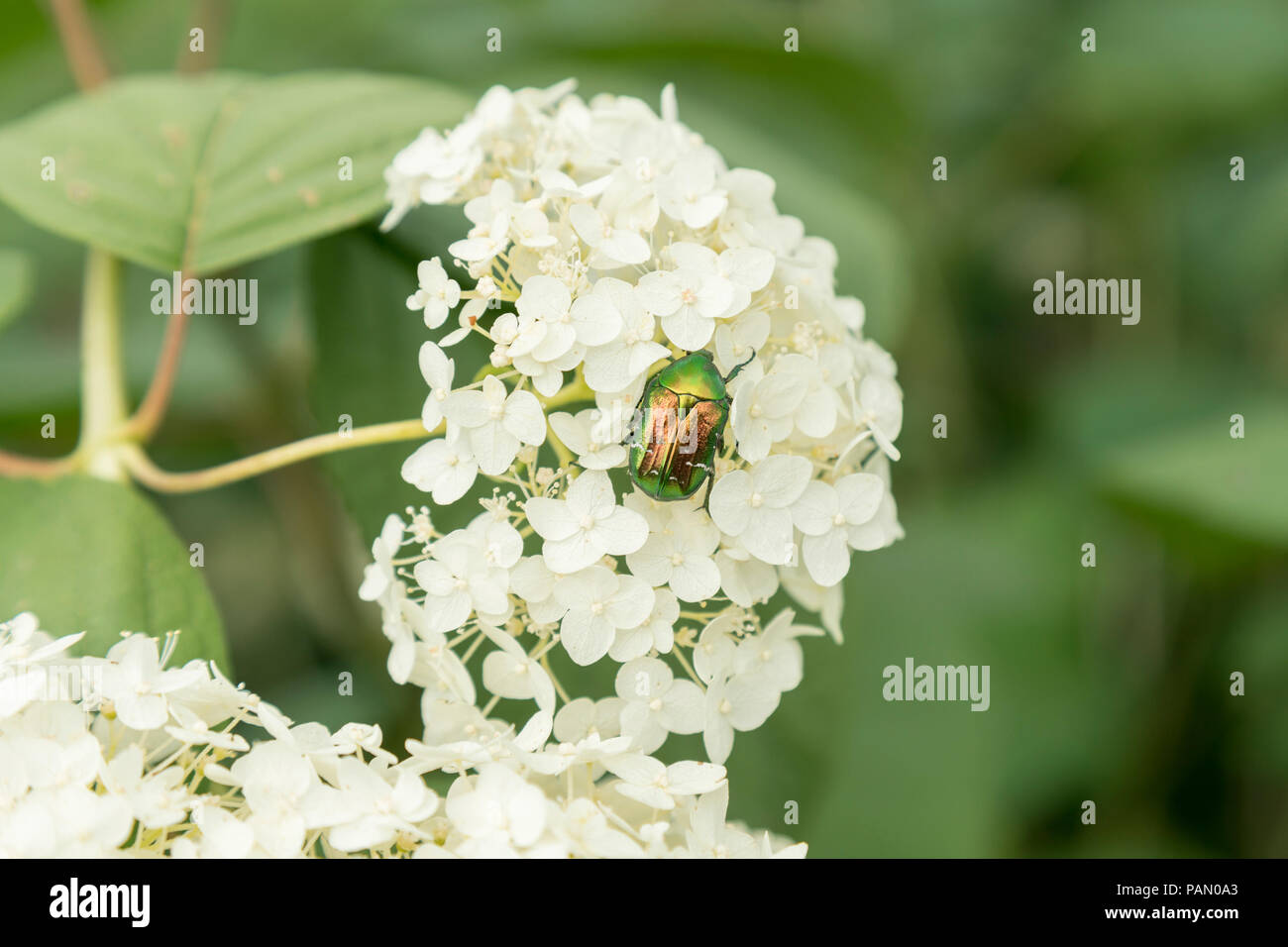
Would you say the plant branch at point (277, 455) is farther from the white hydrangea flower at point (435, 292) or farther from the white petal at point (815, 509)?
the white petal at point (815, 509)

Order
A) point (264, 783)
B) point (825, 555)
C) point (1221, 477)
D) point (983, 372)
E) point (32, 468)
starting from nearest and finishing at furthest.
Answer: point (264, 783) → point (825, 555) → point (32, 468) → point (1221, 477) → point (983, 372)

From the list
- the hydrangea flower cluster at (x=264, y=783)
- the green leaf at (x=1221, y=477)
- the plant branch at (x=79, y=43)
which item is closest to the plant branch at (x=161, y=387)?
the hydrangea flower cluster at (x=264, y=783)

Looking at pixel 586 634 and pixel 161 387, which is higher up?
pixel 161 387

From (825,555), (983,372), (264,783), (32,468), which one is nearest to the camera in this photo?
(264,783)

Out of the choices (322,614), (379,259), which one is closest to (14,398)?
(322,614)

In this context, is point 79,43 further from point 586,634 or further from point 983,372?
point 983,372

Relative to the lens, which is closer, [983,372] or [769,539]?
[769,539]

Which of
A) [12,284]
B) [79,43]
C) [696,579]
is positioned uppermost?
[79,43]

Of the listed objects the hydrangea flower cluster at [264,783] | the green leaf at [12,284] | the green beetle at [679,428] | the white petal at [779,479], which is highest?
the green leaf at [12,284]

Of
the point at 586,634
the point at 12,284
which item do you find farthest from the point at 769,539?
the point at 12,284
